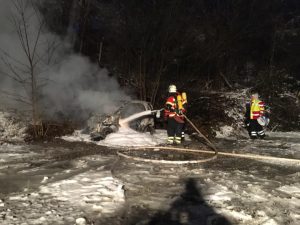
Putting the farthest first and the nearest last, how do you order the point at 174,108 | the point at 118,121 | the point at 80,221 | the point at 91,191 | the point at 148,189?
the point at 118,121
the point at 174,108
the point at 148,189
the point at 91,191
the point at 80,221

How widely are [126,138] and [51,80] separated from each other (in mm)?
3908

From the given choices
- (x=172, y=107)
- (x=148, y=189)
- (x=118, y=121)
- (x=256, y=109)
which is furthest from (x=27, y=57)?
(x=148, y=189)

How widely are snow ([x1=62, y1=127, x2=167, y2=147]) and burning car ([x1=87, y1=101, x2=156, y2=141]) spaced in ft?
0.75

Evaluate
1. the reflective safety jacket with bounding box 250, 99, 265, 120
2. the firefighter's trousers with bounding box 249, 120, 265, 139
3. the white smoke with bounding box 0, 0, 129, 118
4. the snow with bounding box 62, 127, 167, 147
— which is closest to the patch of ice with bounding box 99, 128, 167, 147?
the snow with bounding box 62, 127, 167, 147

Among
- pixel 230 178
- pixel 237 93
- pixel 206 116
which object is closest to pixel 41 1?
pixel 206 116

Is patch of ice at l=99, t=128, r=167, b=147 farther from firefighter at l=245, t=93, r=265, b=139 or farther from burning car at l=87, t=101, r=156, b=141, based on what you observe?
firefighter at l=245, t=93, r=265, b=139

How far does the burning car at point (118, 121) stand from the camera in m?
11.1

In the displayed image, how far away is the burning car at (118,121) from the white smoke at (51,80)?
0.35 m

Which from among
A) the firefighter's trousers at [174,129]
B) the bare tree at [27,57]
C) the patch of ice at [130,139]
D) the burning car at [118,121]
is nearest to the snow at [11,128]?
the bare tree at [27,57]

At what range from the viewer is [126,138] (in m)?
10.7

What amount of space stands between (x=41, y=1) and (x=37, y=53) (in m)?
2.69

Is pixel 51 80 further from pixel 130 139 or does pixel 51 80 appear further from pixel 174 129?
pixel 174 129

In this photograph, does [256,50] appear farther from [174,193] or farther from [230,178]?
[174,193]

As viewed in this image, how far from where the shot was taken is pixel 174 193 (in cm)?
590
